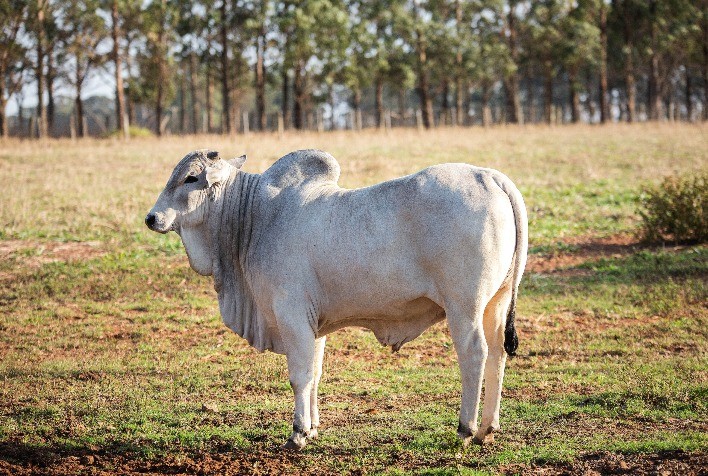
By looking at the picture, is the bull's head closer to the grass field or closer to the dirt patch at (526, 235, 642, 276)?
the grass field

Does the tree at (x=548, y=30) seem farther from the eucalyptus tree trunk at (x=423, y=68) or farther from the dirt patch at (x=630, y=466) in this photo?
the dirt patch at (x=630, y=466)

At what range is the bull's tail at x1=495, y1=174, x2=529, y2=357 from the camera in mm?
5383

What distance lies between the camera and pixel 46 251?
13.2 metres

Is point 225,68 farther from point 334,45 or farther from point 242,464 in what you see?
point 242,464

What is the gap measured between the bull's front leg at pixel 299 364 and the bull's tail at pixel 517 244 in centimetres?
129

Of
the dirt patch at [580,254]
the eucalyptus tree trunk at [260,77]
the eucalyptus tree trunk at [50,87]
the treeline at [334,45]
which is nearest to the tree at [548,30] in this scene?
the treeline at [334,45]

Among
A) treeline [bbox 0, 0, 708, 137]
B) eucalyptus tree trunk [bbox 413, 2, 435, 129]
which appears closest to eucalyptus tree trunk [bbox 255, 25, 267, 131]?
treeline [bbox 0, 0, 708, 137]

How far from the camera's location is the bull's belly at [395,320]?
550 cm

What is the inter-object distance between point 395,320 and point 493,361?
0.71 metres

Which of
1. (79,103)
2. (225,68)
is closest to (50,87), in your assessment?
(79,103)

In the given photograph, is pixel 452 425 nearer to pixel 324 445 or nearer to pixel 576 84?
pixel 324 445

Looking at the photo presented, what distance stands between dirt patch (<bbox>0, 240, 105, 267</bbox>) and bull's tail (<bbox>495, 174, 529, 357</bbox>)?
8.81m

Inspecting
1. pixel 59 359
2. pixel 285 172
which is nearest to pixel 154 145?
pixel 59 359

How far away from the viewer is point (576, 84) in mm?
48375
